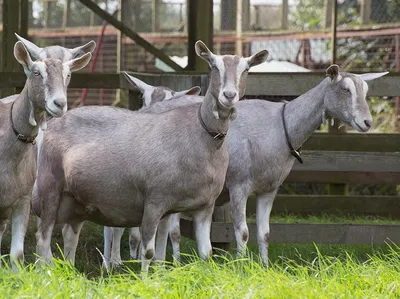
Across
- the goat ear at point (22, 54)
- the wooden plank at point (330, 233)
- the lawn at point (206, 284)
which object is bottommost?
the wooden plank at point (330, 233)

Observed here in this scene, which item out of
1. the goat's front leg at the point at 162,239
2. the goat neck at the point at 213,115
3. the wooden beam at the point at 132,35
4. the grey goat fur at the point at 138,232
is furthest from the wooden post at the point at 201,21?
the goat neck at the point at 213,115

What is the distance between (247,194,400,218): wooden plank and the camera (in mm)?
11070

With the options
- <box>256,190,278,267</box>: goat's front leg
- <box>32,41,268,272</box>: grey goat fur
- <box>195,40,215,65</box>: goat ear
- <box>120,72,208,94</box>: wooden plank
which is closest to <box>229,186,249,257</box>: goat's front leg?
<box>256,190,278,267</box>: goat's front leg

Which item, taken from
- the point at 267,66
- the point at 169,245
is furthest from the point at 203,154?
the point at 267,66

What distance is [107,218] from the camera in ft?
25.3

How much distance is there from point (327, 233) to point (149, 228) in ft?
7.17

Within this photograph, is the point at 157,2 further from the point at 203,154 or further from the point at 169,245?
the point at 203,154

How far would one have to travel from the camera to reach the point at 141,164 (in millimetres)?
7371

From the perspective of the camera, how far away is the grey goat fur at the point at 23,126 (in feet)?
22.4

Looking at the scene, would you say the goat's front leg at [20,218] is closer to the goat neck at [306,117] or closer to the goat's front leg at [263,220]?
the goat's front leg at [263,220]

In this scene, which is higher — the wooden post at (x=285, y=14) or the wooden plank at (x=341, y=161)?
the wooden post at (x=285, y=14)

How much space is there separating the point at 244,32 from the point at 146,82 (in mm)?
3393

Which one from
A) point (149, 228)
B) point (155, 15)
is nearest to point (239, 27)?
point (155, 15)

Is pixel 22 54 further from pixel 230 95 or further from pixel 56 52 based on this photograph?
pixel 56 52
